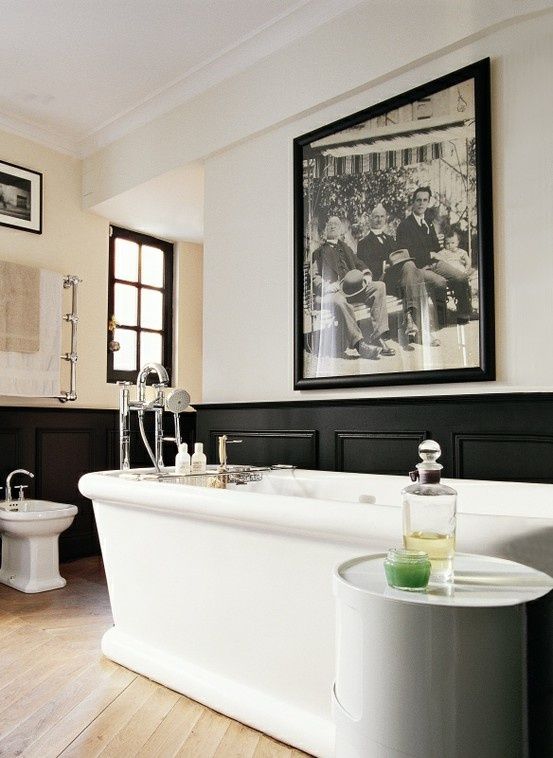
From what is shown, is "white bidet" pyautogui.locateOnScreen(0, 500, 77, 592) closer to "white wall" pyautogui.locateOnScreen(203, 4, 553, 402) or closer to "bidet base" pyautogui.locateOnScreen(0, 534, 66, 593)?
"bidet base" pyautogui.locateOnScreen(0, 534, 66, 593)

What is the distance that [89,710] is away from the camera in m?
1.90

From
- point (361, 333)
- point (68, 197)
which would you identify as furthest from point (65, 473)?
point (361, 333)

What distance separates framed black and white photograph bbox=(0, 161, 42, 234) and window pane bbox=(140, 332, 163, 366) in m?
1.08

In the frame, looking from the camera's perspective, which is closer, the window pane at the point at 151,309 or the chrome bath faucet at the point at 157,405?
the chrome bath faucet at the point at 157,405

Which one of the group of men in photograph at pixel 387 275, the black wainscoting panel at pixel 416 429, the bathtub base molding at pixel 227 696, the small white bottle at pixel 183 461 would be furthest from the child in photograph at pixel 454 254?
the bathtub base molding at pixel 227 696

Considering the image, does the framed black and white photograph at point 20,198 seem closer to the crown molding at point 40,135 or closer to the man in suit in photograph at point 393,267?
the crown molding at point 40,135

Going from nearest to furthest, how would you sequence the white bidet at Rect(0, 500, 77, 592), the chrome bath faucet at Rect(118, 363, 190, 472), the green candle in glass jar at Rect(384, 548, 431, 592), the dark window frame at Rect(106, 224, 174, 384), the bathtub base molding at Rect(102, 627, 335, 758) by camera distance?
the green candle in glass jar at Rect(384, 548, 431, 592), the bathtub base molding at Rect(102, 627, 335, 758), the chrome bath faucet at Rect(118, 363, 190, 472), the white bidet at Rect(0, 500, 77, 592), the dark window frame at Rect(106, 224, 174, 384)

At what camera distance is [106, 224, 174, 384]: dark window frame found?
177 inches

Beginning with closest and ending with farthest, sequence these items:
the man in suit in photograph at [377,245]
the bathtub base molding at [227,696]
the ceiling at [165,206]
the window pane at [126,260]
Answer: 1. the bathtub base molding at [227,696]
2. the man in suit in photograph at [377,245]
3. the ceiling at [165,206]
4. the window pane at [126,260]

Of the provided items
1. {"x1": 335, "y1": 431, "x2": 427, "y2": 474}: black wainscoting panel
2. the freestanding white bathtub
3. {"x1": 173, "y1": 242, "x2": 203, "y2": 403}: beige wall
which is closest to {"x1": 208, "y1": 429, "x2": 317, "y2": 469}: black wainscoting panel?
{"x1": 335, "y1": 431, "x2": 427, "y2": 474}: black wainscoting panel

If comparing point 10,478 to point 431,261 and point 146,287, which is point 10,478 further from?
point 431,261

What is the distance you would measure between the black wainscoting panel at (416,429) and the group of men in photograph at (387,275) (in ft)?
0.86

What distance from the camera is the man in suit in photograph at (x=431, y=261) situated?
2488 millimetres

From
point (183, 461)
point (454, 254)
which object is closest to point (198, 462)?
point (183, 461)
